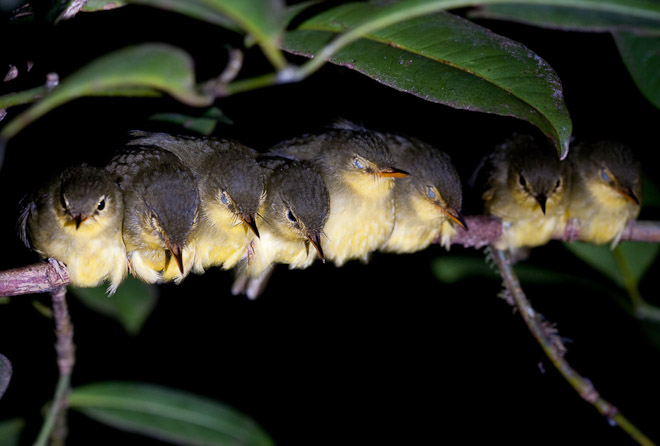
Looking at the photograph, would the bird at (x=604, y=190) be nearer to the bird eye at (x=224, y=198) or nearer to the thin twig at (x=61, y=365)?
the bird eye at (x=224, y=198)

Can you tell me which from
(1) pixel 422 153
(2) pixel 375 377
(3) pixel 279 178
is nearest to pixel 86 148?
(3) pixel 279 178

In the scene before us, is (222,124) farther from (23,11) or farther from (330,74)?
(23,11)

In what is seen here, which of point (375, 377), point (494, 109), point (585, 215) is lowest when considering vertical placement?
point (375, 377)

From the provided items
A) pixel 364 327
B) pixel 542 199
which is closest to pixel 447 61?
pixel 542 199

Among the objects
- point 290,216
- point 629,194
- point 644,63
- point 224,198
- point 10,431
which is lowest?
point 10,431

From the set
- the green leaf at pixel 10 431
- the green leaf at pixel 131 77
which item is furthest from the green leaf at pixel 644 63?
the green leaf at pixel 10 431

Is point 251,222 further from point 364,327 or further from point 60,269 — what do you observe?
point 364,327
